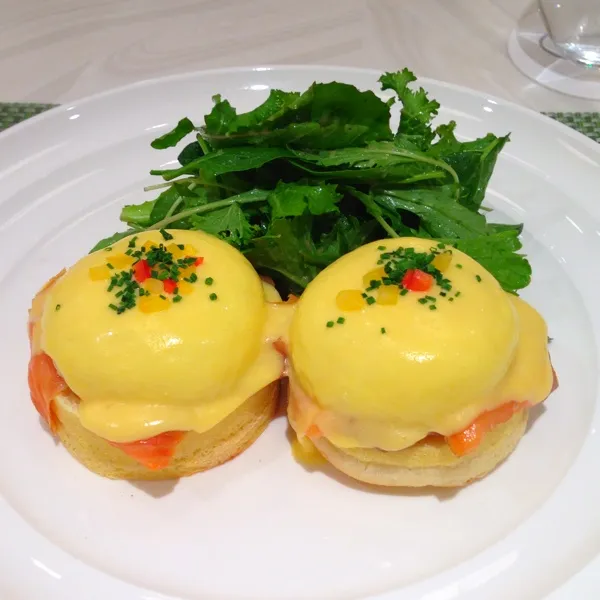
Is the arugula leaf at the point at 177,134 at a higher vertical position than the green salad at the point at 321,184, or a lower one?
higher

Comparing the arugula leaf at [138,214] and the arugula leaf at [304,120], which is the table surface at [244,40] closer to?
the arugula leaf at [138,214]

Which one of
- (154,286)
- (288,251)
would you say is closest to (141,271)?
(154,286)

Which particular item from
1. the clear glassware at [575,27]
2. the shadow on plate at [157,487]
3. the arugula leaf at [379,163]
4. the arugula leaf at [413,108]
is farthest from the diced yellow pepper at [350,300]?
the clear glassware at [575,27]

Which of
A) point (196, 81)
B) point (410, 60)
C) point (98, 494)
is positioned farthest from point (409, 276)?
point (410, 60)

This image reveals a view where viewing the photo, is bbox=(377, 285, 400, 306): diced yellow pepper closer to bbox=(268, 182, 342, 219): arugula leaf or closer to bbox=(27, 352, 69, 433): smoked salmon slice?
bbox=(268, 182, 342, 219): arugula leaf

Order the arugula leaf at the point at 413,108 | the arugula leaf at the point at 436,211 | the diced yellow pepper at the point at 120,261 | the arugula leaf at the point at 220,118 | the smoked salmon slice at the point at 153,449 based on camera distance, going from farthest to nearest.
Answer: the arugula leaf at the point at 413,108 < the arugula leaf at the point at 436,211 < the arugula leaf at the point at 220,118 < the diced yellow pepper at the point at 120,261 < the smoked salmon slice at the point at 153,449

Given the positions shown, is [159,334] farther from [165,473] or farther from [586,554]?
[586,554]
